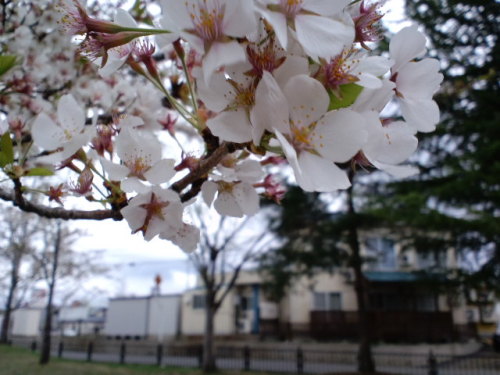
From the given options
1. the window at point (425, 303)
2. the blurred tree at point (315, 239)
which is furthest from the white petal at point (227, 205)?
the window at point (425, 303)

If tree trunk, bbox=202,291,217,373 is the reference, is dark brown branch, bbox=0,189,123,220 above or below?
above

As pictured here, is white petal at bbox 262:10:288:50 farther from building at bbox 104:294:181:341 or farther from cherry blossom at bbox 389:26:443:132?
building at bbox 104:294:181:341

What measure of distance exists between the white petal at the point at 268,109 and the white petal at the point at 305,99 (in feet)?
0.06

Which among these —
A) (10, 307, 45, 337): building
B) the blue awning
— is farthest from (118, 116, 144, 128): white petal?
(10, 307, 45, 337): building

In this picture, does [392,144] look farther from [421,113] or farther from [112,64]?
[112,64]

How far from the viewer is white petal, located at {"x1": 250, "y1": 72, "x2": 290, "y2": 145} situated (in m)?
0.47

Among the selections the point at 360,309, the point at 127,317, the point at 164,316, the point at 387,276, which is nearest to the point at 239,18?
the point at 360,309

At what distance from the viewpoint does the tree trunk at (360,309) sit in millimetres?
8797

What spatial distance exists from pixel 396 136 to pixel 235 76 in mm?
273

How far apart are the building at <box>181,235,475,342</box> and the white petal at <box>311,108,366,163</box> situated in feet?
44.2

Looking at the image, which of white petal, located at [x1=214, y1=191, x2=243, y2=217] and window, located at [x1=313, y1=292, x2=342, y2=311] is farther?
window, located at [x1=313, y1=292, x2=342, y2=311]

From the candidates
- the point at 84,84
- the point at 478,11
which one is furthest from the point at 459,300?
the point at 84,84

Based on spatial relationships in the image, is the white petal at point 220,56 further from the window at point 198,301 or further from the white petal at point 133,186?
the window at point 198,301

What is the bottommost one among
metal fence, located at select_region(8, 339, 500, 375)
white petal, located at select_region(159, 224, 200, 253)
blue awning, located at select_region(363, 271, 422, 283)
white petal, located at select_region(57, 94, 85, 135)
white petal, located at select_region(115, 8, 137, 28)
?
metal fence, located at select_region(8, 339, 500, 375)
